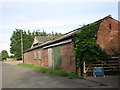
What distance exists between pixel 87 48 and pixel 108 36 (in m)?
3.45

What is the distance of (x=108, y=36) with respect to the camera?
604 inches

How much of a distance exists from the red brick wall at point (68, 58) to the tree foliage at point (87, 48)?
4.01 ft

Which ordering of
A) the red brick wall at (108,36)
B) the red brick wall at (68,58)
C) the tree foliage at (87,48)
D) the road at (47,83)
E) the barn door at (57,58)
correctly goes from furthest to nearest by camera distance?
the barn door at (57,58)
the red brick wall at (108,36)
the red brick wall at (68,58)
the tree foliage at (87,48)
the road at (47,83)

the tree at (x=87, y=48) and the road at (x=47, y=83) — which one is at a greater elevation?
the tree at (x=87, y=48)

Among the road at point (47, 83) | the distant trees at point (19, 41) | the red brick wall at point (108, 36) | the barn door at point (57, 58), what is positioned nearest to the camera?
the road at point (47, 83)

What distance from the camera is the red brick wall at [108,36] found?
15.1m

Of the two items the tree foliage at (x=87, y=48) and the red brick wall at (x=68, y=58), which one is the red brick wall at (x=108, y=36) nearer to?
the tree foliage at (x=87, y=48)

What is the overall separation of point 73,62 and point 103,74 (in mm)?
2889

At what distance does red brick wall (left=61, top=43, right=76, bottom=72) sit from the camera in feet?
48.3

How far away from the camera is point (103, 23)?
49.7 feet

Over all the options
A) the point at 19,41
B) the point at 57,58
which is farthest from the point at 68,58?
the point at 19,41

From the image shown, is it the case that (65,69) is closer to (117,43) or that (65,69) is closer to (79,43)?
(79,43)

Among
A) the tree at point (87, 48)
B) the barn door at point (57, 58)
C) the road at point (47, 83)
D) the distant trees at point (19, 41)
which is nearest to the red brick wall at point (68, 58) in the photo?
the barn door at point (57, 58)

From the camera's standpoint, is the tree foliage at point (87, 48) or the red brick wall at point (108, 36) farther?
the red brick wall at point (108, 36)
